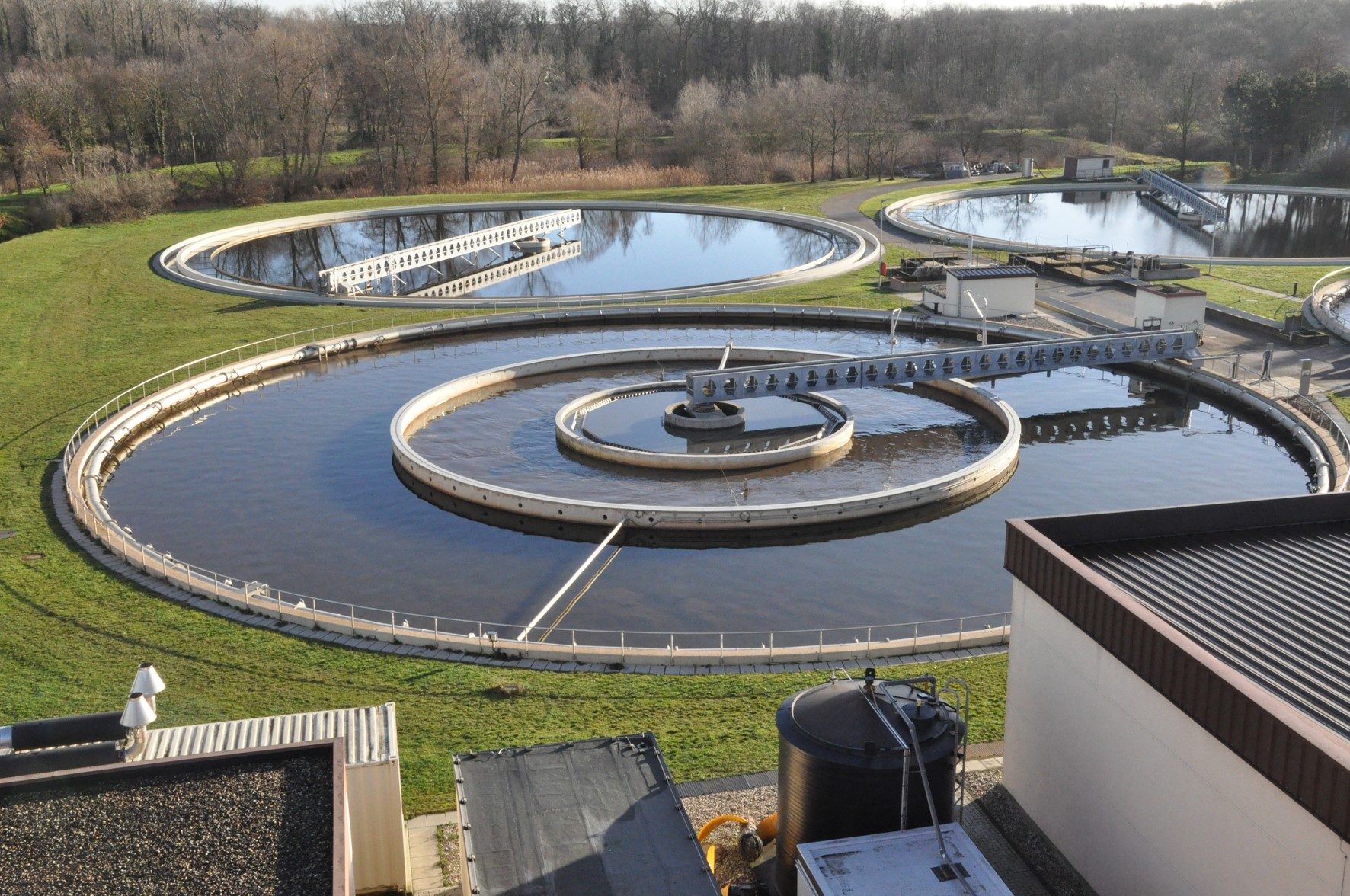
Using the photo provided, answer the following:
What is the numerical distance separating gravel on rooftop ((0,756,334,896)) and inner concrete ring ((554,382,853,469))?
19.6 m

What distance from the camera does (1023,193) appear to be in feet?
303

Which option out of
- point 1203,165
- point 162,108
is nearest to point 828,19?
point 1203,165

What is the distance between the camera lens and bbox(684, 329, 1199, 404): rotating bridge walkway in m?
36.8

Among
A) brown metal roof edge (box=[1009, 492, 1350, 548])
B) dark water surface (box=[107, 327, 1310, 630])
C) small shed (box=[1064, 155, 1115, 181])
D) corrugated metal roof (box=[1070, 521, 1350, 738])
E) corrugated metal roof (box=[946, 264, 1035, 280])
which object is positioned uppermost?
small shed (box=[1064, 155, 1115, 181])

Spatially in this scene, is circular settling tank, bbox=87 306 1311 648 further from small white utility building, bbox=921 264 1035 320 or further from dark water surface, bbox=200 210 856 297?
dark water surface, bbox=200 210 856 297

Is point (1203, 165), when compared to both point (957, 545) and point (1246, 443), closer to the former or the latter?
point (1246, 443)

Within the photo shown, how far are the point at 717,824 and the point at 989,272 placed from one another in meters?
37.7

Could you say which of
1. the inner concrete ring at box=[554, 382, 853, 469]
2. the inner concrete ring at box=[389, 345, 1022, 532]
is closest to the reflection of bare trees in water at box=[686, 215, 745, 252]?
the inner concrete ring at box=[554, 382, 853, 469]

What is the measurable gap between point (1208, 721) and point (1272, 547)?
207 inches

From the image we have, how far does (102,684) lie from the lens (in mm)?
20766

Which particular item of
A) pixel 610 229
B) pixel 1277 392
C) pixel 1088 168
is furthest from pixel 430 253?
pixel 1088 168

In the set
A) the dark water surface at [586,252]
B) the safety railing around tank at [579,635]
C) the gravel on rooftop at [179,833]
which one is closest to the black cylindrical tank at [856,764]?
the gravel on rooftop at [179,833]

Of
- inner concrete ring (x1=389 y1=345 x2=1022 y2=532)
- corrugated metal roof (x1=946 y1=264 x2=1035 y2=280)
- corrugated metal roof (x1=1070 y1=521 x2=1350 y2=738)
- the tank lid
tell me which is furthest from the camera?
corrugated metal roof (x1=946 y1=264 x2=1035 y2=280)

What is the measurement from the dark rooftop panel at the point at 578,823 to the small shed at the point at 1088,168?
9074 centimetres
